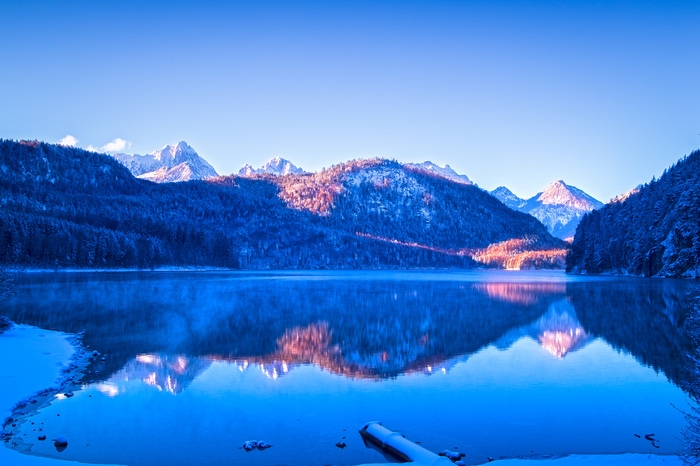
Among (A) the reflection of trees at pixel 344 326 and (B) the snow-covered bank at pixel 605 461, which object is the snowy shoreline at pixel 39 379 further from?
(A) the reflection of trees at pixel 344 326

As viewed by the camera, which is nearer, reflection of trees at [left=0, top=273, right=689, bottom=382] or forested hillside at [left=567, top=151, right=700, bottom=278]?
reflection of trees at [left=0, top=273, right=689, bottom=382]

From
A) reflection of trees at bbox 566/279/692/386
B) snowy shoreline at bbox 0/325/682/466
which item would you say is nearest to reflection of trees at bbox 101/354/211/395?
snowy shoreline at bbox 0/325/682/466

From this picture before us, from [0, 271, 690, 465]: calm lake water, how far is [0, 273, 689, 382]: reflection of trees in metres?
0.23

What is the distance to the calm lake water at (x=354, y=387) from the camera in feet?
46.4

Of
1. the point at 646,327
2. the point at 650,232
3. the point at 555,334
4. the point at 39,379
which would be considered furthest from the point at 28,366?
the point at 650,232

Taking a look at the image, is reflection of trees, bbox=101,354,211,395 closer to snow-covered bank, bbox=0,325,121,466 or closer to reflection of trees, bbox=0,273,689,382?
reflection of trees, bbox=0,273,689,382

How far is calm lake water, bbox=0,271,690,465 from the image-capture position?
1415cm

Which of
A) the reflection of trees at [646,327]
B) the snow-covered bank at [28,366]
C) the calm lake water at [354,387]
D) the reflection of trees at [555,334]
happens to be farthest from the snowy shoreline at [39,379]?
the reflection of trees at [555,334]

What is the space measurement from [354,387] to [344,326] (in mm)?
16776

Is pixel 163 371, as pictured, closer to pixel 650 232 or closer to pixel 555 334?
pixel 555 334

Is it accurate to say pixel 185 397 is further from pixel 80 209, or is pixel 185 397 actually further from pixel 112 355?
pixel 80 209

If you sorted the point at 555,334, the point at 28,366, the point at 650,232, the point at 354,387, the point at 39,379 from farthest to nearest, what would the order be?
the point at 650,232, the point at 555,334, the point at 28,366, the point at 354,387, the point at 39,379

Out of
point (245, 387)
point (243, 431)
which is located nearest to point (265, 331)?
point (245, 387)

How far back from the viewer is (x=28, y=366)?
2125cm
